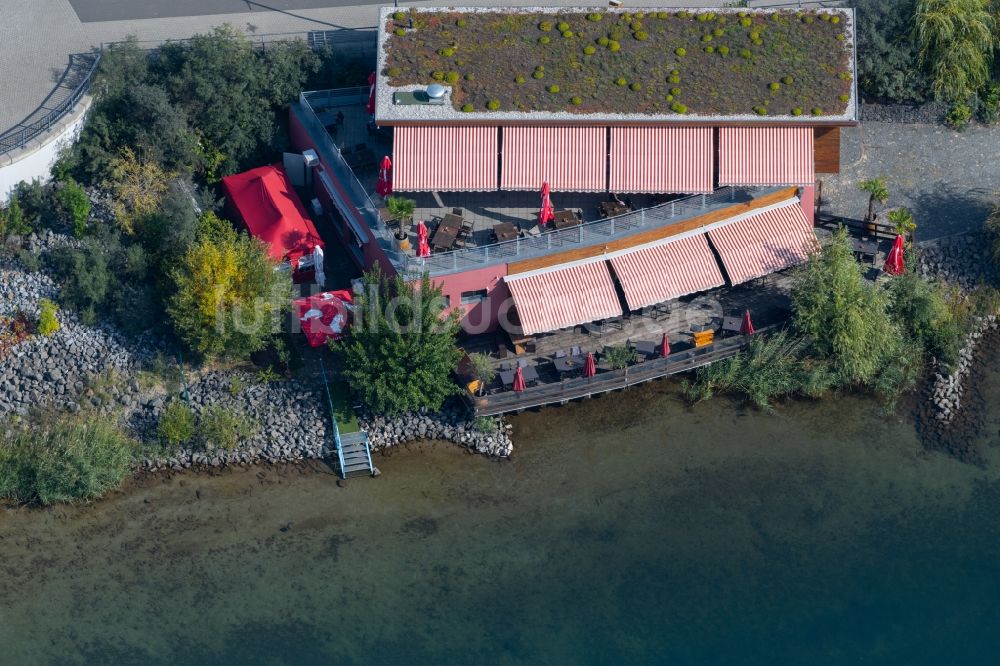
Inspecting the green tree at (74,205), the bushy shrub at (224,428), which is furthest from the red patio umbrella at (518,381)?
the green tree at (74,205)

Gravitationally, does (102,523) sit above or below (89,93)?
below

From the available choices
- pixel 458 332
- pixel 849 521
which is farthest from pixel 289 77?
pixel 849 521

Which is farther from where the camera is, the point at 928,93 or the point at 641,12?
the point at 928,93

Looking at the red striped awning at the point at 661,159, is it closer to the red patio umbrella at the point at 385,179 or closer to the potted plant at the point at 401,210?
the potted plant at the point at 401,210

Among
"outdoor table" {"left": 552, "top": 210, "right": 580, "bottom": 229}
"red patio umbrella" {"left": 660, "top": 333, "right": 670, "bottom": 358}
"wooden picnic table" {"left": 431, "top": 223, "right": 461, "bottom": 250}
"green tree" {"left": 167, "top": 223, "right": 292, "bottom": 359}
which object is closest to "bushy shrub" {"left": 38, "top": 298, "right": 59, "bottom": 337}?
"green tree" {"left": 167, "top": 223, "right": 292, "bottom": 359}

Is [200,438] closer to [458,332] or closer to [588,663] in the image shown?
[458,332]

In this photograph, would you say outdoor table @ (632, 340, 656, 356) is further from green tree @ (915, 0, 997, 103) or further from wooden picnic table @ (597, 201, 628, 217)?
green tree @ (915, 0, 997, 103)

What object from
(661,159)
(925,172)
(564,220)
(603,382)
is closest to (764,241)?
(661,159)
